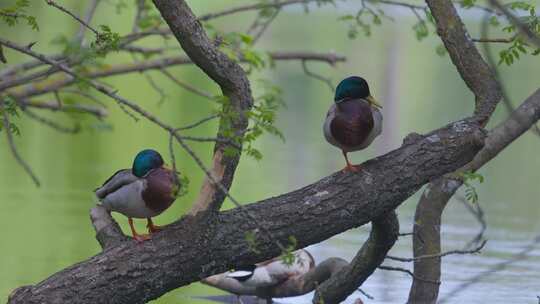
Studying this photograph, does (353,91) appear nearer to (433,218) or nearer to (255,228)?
(255,228)

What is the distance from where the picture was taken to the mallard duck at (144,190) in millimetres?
4664

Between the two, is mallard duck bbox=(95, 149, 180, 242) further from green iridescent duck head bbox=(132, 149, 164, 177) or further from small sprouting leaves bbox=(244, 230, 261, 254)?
small sprouting leaves bbox=(244, 230, 261, 254)

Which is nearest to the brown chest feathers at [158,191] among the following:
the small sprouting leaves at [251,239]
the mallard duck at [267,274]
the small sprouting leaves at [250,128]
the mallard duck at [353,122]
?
the small sprouting leaves at [251,239]

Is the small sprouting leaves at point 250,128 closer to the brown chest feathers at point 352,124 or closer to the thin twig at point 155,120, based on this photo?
the thin twig at point 155,120

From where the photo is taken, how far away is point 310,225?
4.84 meters

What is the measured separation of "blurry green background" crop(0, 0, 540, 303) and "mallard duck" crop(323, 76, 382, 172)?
162 cm

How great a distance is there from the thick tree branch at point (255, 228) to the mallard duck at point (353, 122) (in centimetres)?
17

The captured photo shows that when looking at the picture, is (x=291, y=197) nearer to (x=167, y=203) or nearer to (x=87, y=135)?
(x=167, y=203)

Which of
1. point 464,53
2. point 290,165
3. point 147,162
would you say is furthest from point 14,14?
point 290,165

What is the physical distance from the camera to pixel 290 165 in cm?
1248

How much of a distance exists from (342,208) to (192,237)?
66 centimetres

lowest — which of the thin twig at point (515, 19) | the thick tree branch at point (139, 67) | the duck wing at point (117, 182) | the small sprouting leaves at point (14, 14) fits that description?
the thin twig at point (515, 19)

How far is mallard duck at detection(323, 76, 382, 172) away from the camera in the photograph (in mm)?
5125

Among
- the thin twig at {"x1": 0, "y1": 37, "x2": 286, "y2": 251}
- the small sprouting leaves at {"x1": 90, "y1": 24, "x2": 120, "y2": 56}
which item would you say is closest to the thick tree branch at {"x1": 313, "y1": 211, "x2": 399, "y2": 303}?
the thin twig at {"x1": 0, "y1": 37, "x2": 286, "y2": 251}
